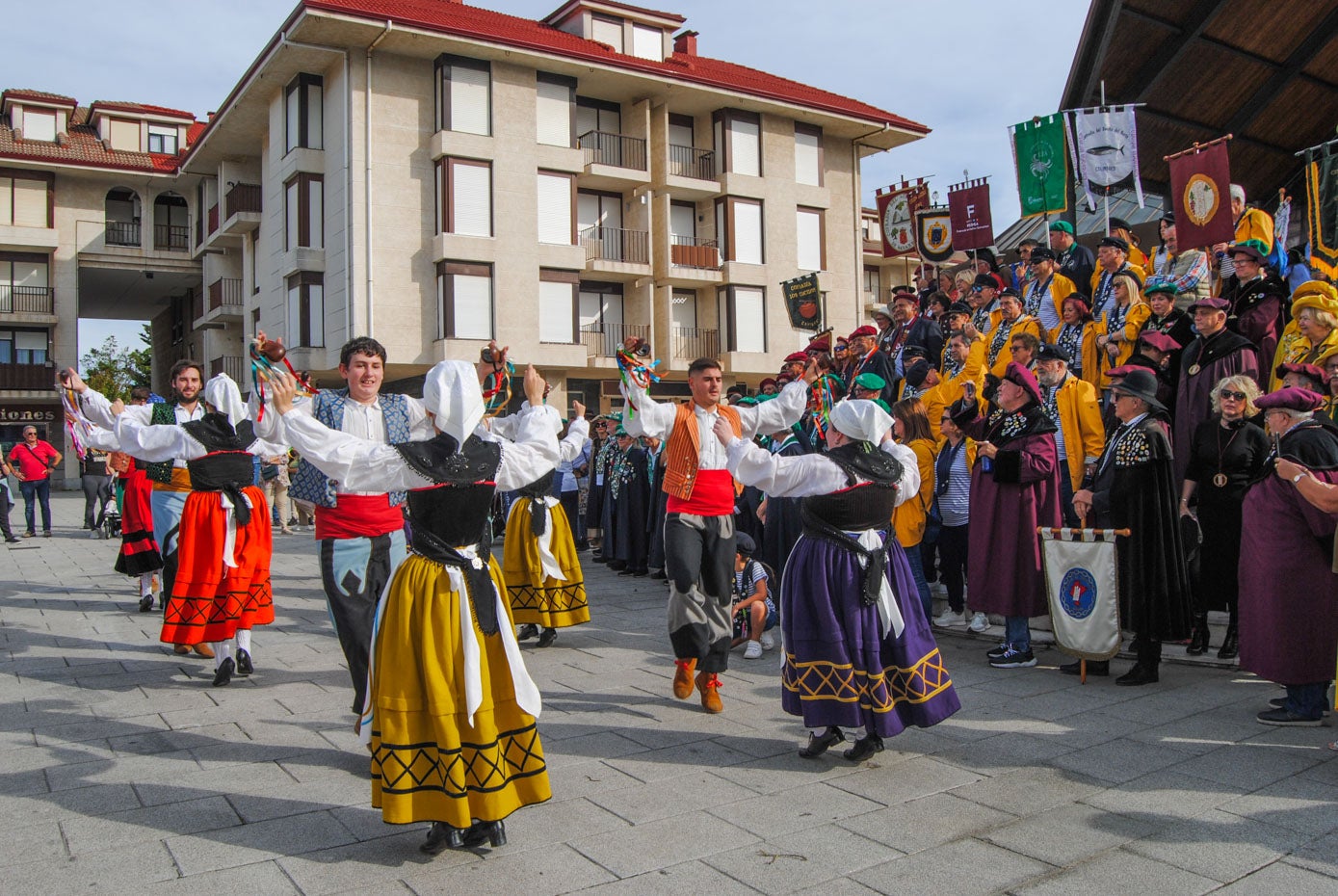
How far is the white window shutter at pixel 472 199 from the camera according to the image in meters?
27.2

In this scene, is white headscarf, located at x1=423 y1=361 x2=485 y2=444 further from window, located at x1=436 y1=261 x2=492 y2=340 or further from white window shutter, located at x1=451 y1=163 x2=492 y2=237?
white window shutter, located at x1=451 y1=163 x2=492 y2=237

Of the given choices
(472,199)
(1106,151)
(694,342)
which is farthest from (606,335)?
(1106,151)

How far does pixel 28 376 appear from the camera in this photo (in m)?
36.3

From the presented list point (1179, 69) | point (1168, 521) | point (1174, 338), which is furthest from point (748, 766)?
point (1179, 69)

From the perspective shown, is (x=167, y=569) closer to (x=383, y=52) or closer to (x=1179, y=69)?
(x=1179, y=69)

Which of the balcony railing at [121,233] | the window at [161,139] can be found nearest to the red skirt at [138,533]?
the balcony railing at [121,233]

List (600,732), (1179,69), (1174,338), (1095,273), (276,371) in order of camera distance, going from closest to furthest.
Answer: (276,371) → (600,732) → (1174,338) → (1095,273) → (1179,69)

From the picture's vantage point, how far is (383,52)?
26594 mm

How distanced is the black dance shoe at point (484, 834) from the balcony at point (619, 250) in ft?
90.1

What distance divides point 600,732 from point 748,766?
100 cm

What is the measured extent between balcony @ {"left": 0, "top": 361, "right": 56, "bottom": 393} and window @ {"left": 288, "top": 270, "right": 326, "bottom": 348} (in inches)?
546

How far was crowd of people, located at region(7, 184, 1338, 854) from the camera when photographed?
4.15m

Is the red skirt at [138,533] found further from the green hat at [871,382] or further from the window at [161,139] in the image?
the window at [161,139]

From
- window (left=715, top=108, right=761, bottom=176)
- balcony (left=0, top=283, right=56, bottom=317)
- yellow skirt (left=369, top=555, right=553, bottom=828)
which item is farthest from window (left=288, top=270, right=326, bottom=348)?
yellow skirt (left=369, top=555, right=553, bottom=828)
